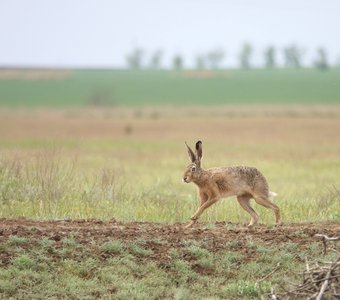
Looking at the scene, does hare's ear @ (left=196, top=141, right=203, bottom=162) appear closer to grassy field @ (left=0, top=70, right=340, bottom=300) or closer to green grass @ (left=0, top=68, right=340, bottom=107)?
grassy field @ (left=0, top=70, right=340, bottom=300)

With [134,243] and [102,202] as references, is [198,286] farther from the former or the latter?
[102,202]

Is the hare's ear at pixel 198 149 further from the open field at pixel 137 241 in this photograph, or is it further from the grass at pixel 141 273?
the grass at pixel 141 273

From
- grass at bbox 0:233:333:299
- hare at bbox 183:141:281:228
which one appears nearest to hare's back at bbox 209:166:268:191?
hare at bbox 183:141:281:228

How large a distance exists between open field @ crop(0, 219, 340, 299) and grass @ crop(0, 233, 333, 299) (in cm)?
1

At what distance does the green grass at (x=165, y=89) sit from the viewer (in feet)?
→ 341

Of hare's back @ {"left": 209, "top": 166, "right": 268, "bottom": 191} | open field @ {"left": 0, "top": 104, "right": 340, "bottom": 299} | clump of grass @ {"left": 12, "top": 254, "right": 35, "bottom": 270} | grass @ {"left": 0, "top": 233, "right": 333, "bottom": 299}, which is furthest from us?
hare's back @ {"left": 209, "top": 166, "right": 268, "bottom": 191}

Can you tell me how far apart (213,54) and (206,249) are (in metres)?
150

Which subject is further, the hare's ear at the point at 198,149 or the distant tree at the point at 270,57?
the distant tree at the point at 270,57

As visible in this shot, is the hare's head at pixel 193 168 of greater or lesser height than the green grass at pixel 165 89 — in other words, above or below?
below

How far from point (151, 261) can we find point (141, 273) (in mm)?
271

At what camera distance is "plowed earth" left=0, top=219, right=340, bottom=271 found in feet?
36.6

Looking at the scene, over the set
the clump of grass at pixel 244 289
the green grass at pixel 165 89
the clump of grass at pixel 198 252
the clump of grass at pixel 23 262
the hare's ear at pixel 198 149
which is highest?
the green grass at pixel 165 89

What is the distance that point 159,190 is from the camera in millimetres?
18844

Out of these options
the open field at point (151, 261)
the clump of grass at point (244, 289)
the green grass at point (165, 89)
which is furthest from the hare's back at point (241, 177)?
the green grass at point (165, 89)
